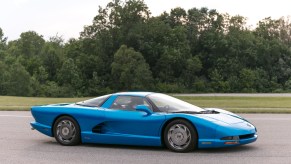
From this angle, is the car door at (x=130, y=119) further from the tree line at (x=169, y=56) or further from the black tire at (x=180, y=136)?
the tree line at (x=169, y=56)

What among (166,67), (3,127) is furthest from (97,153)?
(166,67)

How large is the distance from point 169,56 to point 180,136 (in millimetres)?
44061

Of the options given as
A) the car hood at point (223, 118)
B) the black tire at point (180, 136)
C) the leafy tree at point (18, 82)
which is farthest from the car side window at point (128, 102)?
the leafy tree at point (18, 82)

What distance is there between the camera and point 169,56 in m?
52.7

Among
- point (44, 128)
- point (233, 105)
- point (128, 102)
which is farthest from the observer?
point (233, 105)

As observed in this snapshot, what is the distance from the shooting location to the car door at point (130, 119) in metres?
9.09

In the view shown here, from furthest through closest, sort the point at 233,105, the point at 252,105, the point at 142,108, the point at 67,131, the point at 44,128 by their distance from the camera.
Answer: the point at 233,105
the point at 252,105
the point at 44,128
the point at 67,131
the point at 142,108

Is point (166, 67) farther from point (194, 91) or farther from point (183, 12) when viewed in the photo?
point (183, 12)

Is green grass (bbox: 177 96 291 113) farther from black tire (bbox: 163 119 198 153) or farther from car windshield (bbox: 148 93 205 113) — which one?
black tire (bbox: 163 119 198 153)

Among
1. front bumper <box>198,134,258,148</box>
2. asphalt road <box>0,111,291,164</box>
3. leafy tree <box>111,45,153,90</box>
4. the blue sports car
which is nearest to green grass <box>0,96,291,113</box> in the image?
asphalt road <box>0,111,291,164</box>

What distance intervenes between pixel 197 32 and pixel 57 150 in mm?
50558

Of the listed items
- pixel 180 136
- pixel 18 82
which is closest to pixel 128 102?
pixel 180 136

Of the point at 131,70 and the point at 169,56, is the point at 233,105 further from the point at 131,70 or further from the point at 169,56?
the point at 169,56

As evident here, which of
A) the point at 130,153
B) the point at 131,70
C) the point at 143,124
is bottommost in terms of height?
the point at 130,153
